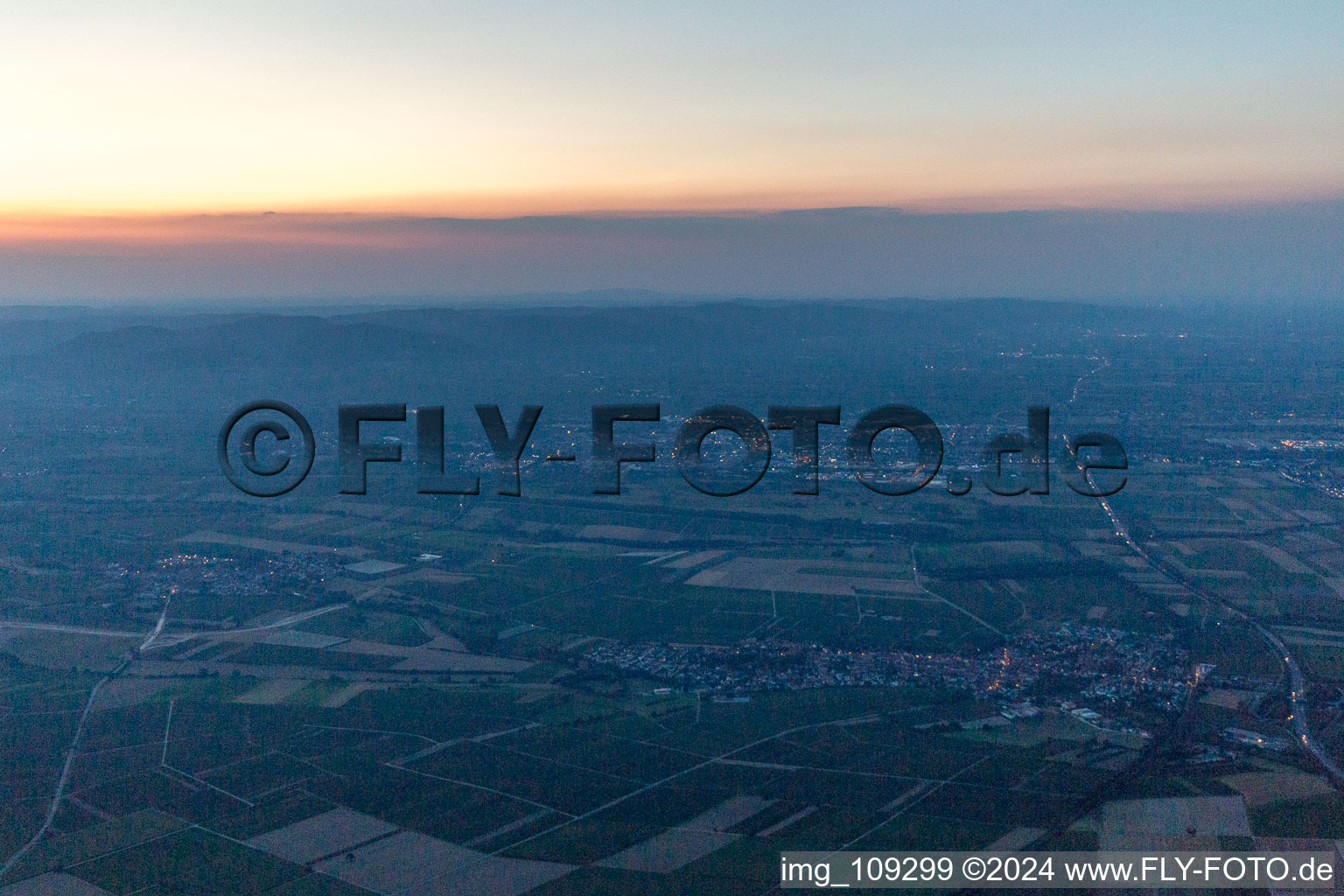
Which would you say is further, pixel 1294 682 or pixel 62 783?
pixel 1294 682

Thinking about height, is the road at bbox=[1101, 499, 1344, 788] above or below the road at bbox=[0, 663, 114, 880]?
above

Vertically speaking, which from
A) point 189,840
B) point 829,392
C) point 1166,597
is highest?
point 829,392

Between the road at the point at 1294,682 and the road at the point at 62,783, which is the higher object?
the road at the point at 1294,682

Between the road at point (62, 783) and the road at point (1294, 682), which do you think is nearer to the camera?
the road at point (62, 783)

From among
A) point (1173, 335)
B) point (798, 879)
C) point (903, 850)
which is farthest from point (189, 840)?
point (1173, 335)

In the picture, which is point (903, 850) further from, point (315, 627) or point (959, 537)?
point (959, 537)

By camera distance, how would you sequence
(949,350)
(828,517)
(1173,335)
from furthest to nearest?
(1173,335)
(949,350)
(828,517)

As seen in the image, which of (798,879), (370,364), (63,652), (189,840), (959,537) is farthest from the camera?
(370,364)

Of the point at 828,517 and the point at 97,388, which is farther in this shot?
the point at 97,388

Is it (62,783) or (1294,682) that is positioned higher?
(1294,682)

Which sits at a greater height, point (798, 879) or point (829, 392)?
A: point (829, 392)

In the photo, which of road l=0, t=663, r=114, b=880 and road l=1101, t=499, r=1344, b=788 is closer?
road l=0, t=663, r=114, b=880
